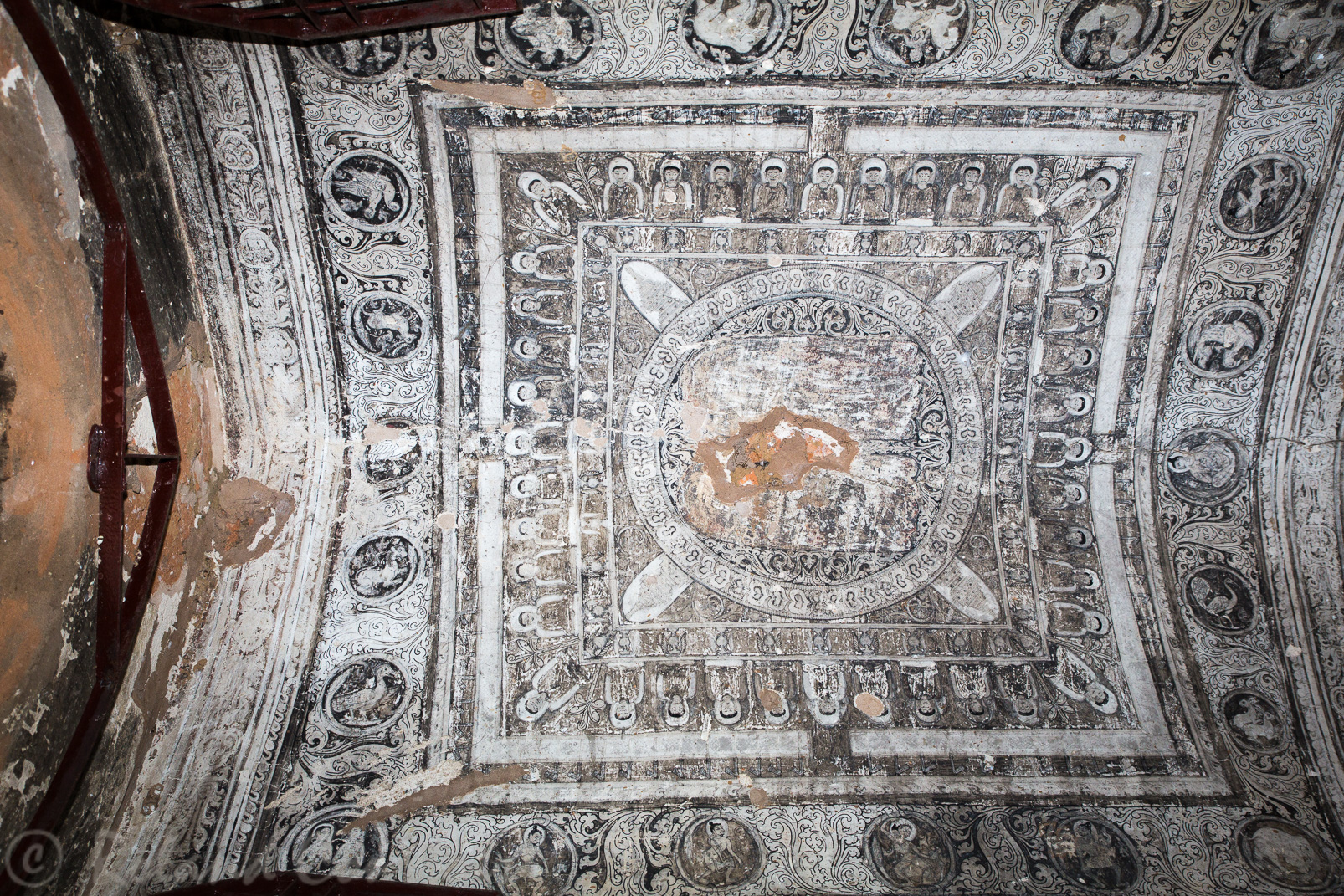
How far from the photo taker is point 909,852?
354 centimetres

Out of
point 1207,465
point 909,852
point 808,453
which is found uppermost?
point 808,453

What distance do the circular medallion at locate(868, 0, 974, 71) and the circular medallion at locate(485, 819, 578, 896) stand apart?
190 inches

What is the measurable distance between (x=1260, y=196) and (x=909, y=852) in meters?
4.46

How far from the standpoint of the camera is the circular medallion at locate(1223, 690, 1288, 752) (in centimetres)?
382

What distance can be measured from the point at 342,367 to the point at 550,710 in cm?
→ 259

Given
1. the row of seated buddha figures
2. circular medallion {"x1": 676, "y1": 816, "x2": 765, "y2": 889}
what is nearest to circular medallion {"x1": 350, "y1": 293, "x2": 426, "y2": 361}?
the row of seated buddha figures

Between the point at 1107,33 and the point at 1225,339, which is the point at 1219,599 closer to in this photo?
the point at 1225,339

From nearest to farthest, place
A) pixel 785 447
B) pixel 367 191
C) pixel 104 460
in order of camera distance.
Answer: pixel 104 460 → pixel 367 191 → pixel 785 447

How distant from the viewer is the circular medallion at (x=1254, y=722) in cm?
382

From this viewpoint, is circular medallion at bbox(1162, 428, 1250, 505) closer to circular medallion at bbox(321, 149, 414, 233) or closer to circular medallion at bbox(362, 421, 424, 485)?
circular medallion at bbox(362, 421, 424, 485)

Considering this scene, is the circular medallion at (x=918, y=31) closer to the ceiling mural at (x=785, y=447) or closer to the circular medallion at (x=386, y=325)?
the ceiling mural at (x=785, y=447)

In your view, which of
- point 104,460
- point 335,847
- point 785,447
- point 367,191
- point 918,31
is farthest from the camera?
point 785,447

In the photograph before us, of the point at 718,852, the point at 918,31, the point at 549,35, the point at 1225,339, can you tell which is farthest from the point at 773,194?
the point at 718,852

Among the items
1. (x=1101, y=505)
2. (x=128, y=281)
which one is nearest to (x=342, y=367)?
(x=128, y=281)
